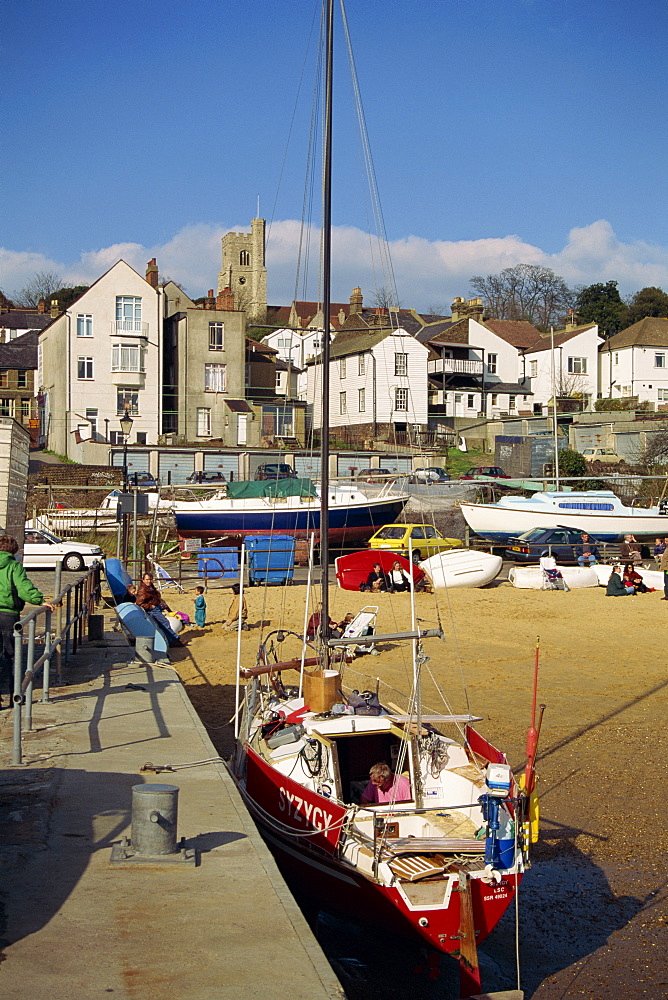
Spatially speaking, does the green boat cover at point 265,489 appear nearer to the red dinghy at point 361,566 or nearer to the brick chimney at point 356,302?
the red dinghy at point 361,566

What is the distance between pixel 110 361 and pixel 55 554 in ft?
92.0

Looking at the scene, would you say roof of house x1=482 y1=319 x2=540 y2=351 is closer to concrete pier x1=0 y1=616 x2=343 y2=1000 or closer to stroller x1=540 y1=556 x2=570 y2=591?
stroller x1=540 y1=556 x2=570 y2=591

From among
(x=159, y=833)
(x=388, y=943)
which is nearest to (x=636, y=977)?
(x=388, y=943)

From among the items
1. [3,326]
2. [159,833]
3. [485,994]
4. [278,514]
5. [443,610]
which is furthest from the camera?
[3,326]

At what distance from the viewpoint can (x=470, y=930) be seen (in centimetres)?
743

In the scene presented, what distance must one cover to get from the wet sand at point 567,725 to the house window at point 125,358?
3283 centimetres

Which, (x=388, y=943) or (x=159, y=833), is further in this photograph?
(x=388, y=943)

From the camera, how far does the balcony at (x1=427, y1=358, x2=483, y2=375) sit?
72.6 m

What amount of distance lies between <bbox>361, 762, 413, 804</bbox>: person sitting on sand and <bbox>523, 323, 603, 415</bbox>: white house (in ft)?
228

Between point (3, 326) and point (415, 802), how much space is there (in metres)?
85.2

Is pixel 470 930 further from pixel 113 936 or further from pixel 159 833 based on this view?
pixel 113 936

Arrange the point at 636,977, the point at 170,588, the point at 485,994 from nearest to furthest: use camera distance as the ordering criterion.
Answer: the point at 485,994
the point at 636,977
the point at 170,588

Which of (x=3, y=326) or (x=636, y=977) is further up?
(x=3, y=326)

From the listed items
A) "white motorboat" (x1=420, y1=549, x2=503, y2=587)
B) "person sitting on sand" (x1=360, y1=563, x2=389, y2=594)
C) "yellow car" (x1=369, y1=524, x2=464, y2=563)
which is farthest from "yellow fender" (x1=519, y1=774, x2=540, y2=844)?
"yellow car" (x1=369, y1=524, x2=464, y2=563)
